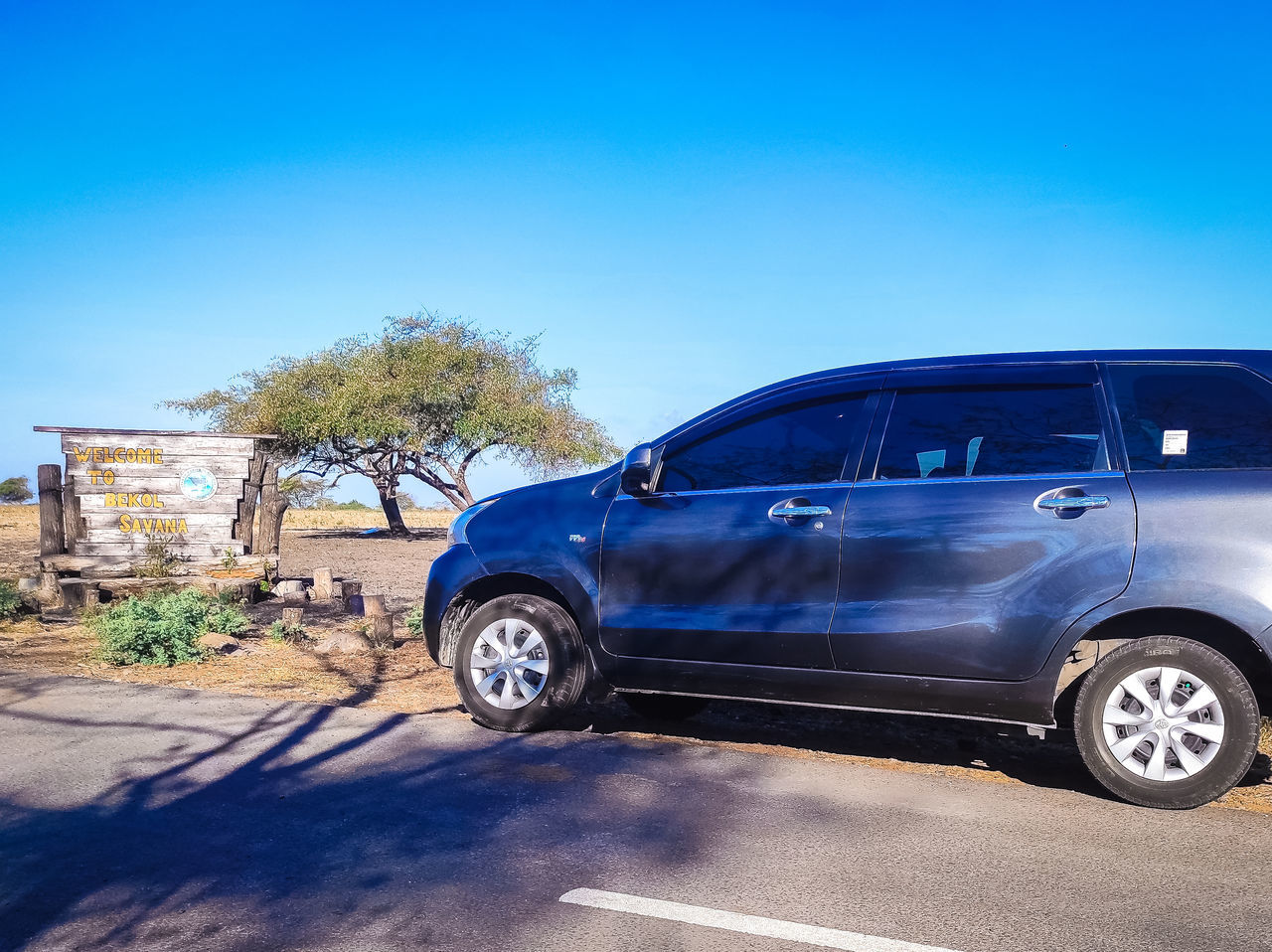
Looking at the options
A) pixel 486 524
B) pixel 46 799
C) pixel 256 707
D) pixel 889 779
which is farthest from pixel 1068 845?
pixel 256 707

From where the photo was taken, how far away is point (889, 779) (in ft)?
17.6

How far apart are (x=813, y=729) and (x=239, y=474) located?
953cm

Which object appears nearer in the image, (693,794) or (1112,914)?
(1112,914)

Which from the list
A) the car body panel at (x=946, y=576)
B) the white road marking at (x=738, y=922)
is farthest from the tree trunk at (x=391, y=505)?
the white road marking at (x=738, y=922)

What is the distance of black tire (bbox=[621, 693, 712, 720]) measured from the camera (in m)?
6.78

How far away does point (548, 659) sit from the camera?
6082 mm

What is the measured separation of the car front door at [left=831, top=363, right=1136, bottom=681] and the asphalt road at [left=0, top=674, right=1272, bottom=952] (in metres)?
0.77

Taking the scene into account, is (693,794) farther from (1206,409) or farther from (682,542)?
(1206,409)

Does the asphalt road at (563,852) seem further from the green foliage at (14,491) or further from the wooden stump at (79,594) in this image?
the green foliage at (14,491)

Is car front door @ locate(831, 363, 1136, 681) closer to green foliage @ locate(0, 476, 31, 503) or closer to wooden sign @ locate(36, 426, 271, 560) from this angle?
wooden sign @ locate(36, 426, 271, 560)

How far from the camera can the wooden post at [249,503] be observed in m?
13.7

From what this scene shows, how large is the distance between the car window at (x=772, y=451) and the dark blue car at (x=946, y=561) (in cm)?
1

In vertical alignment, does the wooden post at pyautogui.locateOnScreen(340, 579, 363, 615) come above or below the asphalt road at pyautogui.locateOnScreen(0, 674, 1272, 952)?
above

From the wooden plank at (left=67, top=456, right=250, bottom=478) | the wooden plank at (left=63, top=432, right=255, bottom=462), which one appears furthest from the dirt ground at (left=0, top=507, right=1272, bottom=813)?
the wooden plank at (left=63, top=432, right=255, bottom=462)
